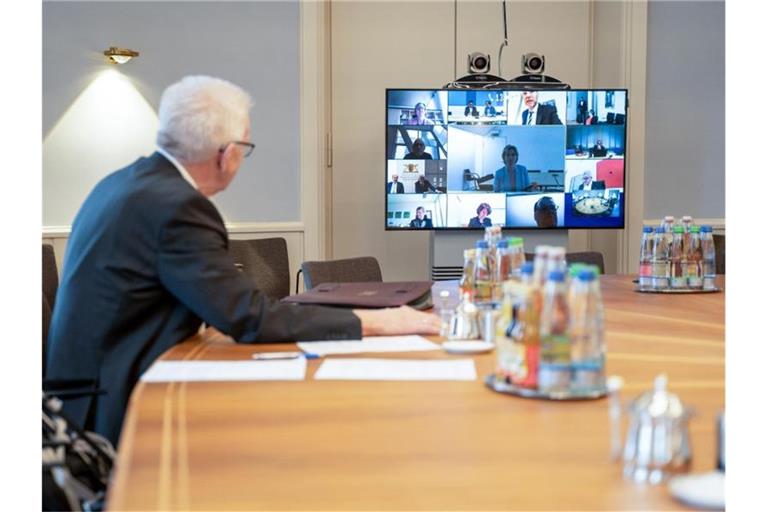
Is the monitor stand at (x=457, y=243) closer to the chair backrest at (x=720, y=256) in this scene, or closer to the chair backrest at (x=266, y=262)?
the chair backrest at (x=266, y=262)

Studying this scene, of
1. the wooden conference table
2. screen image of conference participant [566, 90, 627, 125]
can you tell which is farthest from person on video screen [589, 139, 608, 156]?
the wooden conference table

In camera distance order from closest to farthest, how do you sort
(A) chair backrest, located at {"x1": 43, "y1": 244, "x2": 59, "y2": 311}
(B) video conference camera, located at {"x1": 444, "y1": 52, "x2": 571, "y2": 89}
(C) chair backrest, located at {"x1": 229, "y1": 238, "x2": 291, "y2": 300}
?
(A) chair backrest, located at {"x1": 43, "y1": 244, "x2": 59, "y2": 311}
(C) chair backrest, located at {"x1": 229, "y1": 238, "x2": 291, "y2": 300}
(B) video conference camera, located at {"x1": 444, "y1": 52, "x2": 571, "y2": 89}

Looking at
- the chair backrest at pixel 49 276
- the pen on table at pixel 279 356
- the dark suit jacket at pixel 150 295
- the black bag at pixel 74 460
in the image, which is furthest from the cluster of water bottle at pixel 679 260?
the chair backrest at pixel 49 276

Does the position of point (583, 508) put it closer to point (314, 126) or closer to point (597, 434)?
point (597, 434)

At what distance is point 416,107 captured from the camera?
6.36 meters

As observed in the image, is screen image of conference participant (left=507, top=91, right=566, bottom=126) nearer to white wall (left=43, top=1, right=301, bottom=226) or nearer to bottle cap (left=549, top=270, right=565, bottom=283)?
white wall (left=43, top=1, right=301, bottom=226)

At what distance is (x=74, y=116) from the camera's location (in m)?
6.66

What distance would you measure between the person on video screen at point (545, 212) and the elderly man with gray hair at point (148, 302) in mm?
4041

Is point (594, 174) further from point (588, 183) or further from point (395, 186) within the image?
point (395, 186)

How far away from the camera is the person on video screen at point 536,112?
637 cm

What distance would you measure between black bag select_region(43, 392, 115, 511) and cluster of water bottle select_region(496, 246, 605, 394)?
76 centimetres

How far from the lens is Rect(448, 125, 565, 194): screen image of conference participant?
6.39m
